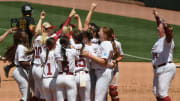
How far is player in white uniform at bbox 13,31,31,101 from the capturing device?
29.6 feet

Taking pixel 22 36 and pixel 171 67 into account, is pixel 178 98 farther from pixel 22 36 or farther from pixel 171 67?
pixel 22 36

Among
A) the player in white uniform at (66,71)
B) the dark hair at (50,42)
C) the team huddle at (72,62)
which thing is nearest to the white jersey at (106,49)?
the team huddle at (72,62)

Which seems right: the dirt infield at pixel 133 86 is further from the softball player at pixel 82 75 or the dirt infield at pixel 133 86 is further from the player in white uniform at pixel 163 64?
the softball player at pixel 82 75

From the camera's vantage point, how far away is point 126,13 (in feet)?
87.2

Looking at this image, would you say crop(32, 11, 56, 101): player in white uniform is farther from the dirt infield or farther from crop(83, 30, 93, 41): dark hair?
the dirt infield

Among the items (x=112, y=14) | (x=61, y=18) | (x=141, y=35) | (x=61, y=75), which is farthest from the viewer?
(x=112, y=14)

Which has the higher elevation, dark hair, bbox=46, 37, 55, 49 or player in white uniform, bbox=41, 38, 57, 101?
dark hair, bbox=46, 37, 55, 49

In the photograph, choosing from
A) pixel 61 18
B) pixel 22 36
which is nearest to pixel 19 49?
pixel 22 36

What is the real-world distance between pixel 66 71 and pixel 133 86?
4532 millimetres

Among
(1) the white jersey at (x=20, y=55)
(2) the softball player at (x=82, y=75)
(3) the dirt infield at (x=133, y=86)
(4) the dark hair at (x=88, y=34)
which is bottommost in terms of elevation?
(3) the dirt infield at (x=133, y=86)

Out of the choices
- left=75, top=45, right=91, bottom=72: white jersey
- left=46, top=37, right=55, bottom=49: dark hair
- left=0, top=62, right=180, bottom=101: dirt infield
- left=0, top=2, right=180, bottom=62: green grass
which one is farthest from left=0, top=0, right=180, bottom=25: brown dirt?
left=46, top=37, right=55, bottom=49: dark hair

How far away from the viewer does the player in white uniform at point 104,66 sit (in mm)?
8516

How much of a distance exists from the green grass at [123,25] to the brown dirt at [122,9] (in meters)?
1.24

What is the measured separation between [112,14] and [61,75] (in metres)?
17.8
